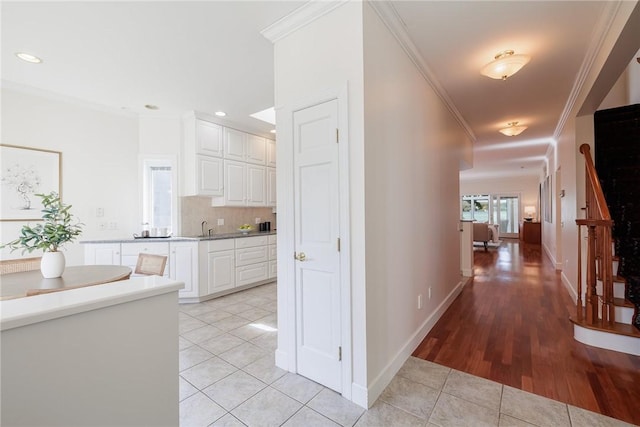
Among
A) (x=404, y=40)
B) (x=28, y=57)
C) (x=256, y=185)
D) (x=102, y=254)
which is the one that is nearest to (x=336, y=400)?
(x=404, y=40)

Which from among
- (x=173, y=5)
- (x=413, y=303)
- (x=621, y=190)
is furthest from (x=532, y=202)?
(x=173, y=5)

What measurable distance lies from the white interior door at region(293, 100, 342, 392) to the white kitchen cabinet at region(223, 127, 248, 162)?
2.90m

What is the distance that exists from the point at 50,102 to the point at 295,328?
4.19m

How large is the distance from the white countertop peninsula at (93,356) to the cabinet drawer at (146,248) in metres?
2.93

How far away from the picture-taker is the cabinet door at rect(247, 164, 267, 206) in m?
4.98

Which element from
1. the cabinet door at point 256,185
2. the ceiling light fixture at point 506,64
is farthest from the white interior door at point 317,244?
the cabinet door at point 256,185

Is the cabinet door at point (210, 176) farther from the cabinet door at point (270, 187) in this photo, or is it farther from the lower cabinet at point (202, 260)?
the cabinet door at point (270, 187)

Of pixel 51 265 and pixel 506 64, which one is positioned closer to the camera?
pixel 51 265

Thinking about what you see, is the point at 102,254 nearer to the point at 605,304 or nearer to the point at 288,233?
the point at 288,233

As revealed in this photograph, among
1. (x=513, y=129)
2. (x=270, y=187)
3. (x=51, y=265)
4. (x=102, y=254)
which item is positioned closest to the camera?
(x=51, y=265)

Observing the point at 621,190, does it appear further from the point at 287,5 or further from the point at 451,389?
the point at 287,5

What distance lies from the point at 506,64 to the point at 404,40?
1.01m

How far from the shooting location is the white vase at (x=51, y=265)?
6.93ft

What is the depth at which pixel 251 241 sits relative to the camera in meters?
4.63
